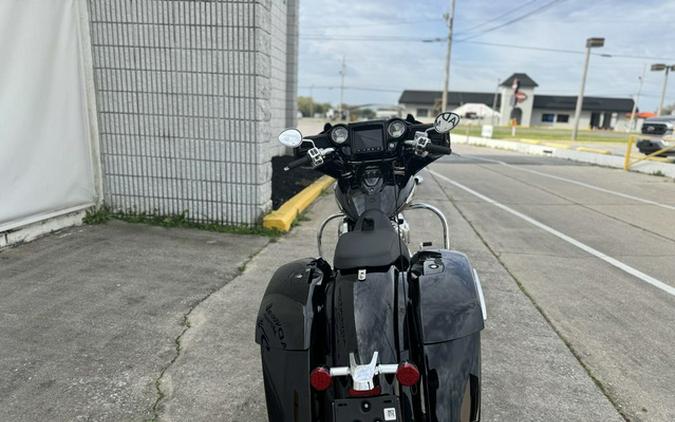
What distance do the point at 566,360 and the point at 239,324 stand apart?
93.3 inches

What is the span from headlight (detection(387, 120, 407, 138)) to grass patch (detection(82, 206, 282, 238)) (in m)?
3.37

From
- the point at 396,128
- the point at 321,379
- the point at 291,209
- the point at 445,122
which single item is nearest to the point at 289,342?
the point at 321,379

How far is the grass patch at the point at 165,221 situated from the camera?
5848 mm

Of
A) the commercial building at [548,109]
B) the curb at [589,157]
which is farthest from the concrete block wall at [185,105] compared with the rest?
the commercial building at [548,109]

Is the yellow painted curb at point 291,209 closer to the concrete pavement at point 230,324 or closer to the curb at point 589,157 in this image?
the concrete pavement at point 230,324

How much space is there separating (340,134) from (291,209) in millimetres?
3918

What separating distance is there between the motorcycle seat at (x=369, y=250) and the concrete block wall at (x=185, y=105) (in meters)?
3.85

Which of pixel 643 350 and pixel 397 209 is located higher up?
pixel 397 209

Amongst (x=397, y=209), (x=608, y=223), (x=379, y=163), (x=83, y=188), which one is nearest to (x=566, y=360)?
(x=397, y=209)

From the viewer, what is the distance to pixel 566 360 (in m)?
3.16

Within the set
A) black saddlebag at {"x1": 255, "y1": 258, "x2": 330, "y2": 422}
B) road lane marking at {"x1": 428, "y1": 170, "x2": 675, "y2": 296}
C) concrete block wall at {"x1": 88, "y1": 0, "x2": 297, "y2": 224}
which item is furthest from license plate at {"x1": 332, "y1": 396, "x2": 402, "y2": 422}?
concrete block wall at {"x1": 88, "y1": 0, "x2": 297, "y2": 224}

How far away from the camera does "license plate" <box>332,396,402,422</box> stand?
163cm

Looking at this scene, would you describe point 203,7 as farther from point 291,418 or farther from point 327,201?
point 291,418

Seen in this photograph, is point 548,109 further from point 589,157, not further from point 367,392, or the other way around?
point 367,392
